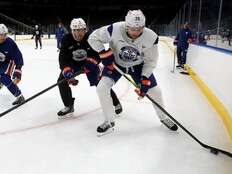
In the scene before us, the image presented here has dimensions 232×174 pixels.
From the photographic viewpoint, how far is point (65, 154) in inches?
90.7

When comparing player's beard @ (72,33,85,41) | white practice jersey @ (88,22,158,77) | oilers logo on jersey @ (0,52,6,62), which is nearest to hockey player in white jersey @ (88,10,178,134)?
white practice jersey @ (88,22,158,77)

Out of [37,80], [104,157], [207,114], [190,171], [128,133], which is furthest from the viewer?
[37,80]

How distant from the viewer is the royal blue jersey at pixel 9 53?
3641 mm

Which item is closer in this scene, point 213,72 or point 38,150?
point 38,150

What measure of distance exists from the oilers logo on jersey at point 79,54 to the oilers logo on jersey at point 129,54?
22.2 inches

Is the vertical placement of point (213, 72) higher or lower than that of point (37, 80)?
higher

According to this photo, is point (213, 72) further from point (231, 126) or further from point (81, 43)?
point (81, 43)

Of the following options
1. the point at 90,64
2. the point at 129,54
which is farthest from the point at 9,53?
the point at 129,54

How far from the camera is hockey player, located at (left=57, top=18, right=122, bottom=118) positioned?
9.90ft

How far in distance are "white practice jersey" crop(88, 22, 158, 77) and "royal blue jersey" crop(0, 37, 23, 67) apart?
1314 millimetres

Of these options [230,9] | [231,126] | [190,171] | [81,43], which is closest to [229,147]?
[231,126]

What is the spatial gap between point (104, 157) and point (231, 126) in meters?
1.22

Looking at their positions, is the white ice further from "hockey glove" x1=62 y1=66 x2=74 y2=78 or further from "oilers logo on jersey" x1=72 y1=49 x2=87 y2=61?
"oilers logo on jersey" x1=72 y1=49 x2=87 y2=61

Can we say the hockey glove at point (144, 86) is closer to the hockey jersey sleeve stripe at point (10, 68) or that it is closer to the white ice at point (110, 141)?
the white ice at point (110, 141)
